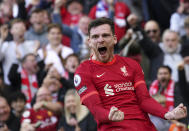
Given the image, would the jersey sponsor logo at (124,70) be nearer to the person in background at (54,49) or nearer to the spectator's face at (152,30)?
the person in background at (54,49)

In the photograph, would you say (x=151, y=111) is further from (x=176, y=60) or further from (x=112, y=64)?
(x=176, y=60)

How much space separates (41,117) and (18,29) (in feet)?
10.4

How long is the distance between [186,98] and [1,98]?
3709 mm

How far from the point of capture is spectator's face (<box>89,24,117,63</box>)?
541 cm

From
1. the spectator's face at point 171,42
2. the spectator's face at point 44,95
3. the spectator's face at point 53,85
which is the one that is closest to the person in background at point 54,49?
the spectator's face at point 53,85

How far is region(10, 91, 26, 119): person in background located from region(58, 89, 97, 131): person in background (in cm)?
119

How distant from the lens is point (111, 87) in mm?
5363

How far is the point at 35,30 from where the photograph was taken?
1201 cm

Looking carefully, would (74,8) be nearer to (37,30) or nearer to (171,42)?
(37,30)

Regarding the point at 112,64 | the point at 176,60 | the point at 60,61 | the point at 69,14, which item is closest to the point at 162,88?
the point at 176,60

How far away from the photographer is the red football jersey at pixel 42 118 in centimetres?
895

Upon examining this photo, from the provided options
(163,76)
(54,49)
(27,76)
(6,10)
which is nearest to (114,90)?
(163,76)

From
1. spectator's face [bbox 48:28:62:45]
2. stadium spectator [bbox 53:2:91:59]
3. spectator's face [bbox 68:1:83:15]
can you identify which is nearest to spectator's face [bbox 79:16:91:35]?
stadium spectator [bbox 53:2:91:59]

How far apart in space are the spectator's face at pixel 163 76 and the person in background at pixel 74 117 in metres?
1.60
